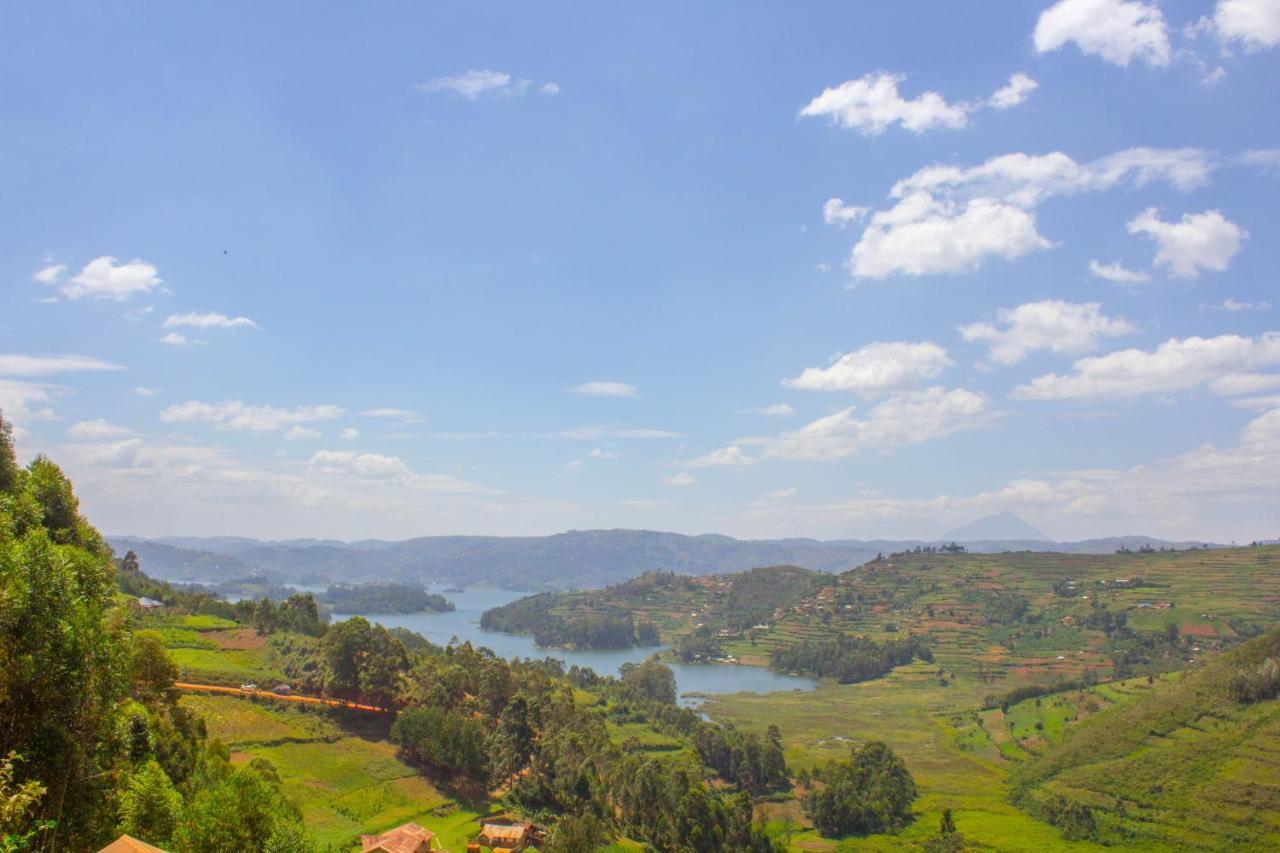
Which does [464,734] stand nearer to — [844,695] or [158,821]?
[158,821]

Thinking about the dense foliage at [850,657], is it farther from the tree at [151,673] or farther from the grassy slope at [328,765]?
the tree at [151,673]

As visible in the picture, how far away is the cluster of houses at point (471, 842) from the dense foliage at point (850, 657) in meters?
106

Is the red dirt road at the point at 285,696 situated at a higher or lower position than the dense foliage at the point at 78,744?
lower

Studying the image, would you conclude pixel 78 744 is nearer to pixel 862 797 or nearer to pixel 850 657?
pixel 862 797

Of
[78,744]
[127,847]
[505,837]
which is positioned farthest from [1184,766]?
[78,744]

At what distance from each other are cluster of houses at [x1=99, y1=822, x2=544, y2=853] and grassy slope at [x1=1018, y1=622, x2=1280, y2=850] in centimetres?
4372

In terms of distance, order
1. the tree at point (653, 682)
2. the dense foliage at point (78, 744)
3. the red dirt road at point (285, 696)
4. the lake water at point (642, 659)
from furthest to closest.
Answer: the lake water at point (642, 659)
the tree at point (653, 682)
the red dirt road at point (285, 696)
the dense foliage at point (78, 744)

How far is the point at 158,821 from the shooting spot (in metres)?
21.0

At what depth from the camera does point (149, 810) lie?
20844 mm

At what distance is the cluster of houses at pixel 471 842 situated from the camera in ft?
107

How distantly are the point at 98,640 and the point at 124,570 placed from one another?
109 metres

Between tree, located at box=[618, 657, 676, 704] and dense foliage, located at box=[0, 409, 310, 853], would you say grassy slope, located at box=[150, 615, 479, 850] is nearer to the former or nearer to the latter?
dense foliage, located at box=[0, 409, 310, 853]

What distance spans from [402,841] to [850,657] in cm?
12105

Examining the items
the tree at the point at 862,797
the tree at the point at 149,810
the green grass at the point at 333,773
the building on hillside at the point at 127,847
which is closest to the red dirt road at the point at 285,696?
the green grass at the point at 333,773
